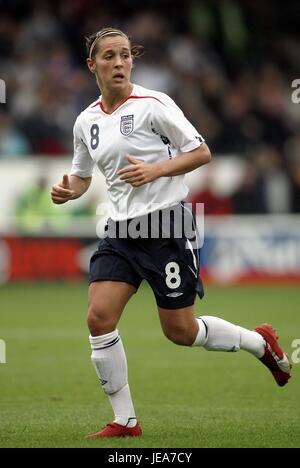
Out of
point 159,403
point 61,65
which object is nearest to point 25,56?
point 61,65

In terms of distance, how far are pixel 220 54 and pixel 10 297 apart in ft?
26.3

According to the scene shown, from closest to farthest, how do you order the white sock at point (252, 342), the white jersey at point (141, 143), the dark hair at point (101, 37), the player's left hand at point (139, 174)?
the player's left hand at point (139, 174)
the white jersey at point (141, 143)
the dark hair at point (101, 37)
the white sock at point (252, 342)

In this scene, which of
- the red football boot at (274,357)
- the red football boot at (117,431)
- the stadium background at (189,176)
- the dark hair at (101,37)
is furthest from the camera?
the stadium background at (189,176)

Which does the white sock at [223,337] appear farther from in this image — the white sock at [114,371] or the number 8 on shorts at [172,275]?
the white sock at [114,371]

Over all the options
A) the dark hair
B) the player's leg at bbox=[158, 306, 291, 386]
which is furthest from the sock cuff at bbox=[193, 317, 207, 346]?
the dark hair

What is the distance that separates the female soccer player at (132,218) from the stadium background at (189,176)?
2.61 meters

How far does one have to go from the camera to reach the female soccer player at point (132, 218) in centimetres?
614

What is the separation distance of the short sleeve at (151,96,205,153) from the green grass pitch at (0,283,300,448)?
5.48ft

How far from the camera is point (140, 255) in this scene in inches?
246

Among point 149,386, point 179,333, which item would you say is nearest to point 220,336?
point 179,333

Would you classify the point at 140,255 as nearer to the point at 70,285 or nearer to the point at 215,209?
the point at 70,285

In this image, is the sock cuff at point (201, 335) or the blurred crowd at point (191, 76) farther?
the blurred crowd at point (191, 76)

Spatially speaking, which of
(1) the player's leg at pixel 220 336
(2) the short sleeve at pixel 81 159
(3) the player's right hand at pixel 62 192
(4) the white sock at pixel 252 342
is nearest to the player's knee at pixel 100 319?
(1) the player's leg at pixel 220 336

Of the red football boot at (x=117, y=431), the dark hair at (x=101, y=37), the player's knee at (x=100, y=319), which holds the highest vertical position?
the dark hair at (x=101, y=37)
